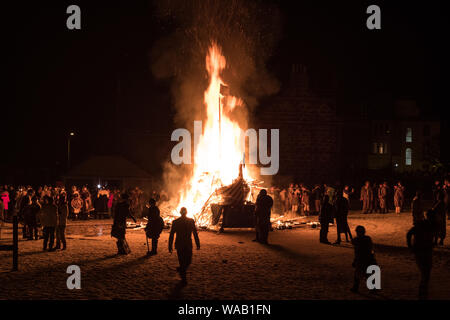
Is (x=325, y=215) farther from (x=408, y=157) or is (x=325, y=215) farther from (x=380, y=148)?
(x=408, y=157)

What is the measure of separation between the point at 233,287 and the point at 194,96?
32900mm

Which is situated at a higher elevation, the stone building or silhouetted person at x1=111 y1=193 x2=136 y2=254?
the stone building

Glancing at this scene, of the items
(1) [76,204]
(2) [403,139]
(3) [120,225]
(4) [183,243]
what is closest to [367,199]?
(1) [76,204]

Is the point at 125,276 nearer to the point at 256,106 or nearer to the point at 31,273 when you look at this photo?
the point at 31,273

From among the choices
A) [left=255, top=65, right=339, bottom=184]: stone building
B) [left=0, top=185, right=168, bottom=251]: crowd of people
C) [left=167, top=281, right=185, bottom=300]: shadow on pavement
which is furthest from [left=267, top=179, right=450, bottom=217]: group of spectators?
[left=255, top=65, right=339, bottom=184]: stone building

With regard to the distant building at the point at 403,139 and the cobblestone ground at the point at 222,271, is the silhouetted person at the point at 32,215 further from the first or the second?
the distant building at the point at 403,139

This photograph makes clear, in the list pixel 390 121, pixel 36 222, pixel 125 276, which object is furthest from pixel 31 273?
pixel 390 121

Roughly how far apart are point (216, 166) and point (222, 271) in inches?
521

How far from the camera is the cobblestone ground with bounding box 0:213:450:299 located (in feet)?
28.6

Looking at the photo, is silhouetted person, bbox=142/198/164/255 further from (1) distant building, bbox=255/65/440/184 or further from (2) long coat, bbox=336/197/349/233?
(1) distant building, bbox=255/65/440/184

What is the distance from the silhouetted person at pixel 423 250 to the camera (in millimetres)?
8258

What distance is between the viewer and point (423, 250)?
8.40 m

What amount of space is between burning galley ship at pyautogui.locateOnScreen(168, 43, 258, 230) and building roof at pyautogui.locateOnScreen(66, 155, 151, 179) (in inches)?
606

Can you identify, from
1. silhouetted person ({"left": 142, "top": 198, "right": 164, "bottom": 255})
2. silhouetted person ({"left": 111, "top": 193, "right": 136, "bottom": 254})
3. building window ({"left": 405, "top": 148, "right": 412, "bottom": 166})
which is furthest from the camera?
building window ({"left": 405, "top": 148, "right": 412, "bottom": 166})
